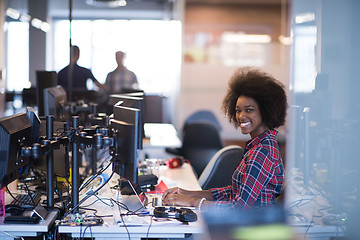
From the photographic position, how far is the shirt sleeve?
231cm

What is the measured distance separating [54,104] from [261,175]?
67.5 inches

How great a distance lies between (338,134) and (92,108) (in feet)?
6.87

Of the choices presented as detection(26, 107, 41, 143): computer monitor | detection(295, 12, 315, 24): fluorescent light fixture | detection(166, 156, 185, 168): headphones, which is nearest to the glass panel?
detection(166, 156, 185, 168): headphones

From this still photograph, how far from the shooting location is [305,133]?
123 inches

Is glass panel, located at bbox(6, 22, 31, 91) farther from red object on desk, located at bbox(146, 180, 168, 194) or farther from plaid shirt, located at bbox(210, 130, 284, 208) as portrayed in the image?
plaid shirt, located at bbox(210, 130, 284, 208)

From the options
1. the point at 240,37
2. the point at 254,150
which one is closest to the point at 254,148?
the point at 254,150

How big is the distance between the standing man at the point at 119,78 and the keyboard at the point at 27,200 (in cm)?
441

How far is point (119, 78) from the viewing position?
24.4 ft

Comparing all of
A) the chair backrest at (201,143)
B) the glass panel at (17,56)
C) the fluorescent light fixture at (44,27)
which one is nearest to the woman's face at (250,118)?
the chair backrest at (201,143)

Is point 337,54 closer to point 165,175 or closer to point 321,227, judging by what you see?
point 321,227

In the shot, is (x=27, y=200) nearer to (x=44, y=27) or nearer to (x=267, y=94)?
(x=267, y=94)

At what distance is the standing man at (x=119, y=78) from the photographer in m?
7.28

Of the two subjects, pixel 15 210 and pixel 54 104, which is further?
pixel 54 104

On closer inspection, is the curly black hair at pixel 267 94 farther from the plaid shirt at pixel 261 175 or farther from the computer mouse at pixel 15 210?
the computer mouse at pixel 15 210
